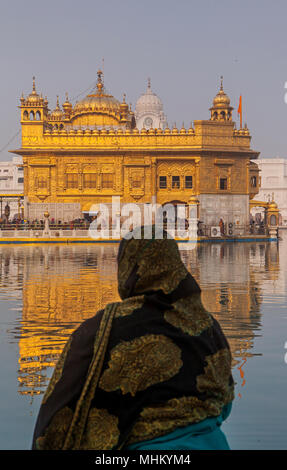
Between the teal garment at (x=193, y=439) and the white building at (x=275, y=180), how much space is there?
330 feet

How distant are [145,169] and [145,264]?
126 feet

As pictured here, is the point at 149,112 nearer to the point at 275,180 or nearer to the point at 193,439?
the point at 275,180

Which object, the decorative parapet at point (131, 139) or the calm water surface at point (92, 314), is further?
the decorative parapet at point (131, 139)

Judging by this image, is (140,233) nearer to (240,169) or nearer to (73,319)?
(73,319)

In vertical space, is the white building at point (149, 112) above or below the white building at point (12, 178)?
above

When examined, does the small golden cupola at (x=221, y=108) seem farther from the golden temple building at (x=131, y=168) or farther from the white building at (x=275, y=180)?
the white building at (x=275, y=180)

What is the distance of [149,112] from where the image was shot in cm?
7519

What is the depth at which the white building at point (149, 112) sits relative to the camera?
74312mm

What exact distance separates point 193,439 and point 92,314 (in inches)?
230

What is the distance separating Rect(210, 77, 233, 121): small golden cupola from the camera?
140 ft

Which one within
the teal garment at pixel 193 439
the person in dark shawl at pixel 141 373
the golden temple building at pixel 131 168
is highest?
the golden temple building at pixel 131 168

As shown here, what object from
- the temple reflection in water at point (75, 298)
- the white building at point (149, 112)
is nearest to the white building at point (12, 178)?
the white building at point (149, 112)

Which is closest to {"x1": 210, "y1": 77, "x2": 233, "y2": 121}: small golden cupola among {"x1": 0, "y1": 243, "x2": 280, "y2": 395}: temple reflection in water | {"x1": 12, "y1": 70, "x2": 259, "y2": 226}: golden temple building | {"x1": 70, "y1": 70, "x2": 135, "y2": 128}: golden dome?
{"x1": 12, "y1": 70, "x2": 259, "y2": 226}: golden temple building

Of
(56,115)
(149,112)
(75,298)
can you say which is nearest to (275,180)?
(149,112)
